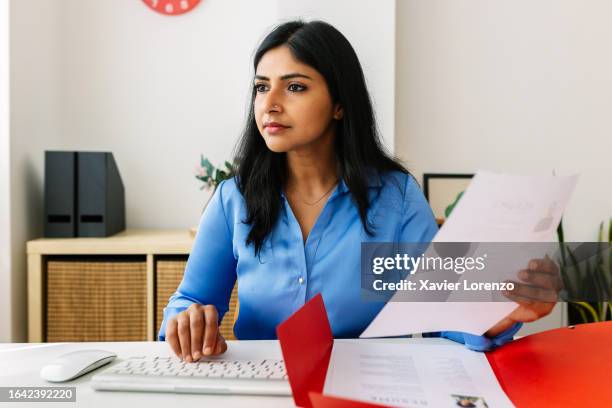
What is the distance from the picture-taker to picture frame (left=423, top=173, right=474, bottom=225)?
255 cm

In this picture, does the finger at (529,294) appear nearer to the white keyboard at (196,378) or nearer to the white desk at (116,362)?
the white desk at (116,362)

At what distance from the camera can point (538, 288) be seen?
0.79 metres

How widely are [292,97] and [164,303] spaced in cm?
129

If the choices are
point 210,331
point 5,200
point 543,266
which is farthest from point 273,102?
point 5,200

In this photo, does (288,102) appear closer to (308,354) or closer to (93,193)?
(308,354)

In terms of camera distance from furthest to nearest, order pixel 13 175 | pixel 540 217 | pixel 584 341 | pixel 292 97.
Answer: pixel 13 175 → pixel 292 97 → pixel 584 341 → pixel 540 217

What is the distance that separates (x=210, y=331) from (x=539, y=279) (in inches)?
20.2

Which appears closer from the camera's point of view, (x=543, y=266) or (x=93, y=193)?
(x=543, y=266)

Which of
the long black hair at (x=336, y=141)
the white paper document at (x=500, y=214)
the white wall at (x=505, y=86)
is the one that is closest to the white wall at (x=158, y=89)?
the white wall at (x=505, y=86)

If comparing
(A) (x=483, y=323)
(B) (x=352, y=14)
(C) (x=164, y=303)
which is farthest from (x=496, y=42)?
(A) (x=483, y=323)

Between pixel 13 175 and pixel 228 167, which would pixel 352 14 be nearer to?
pixel 228 167

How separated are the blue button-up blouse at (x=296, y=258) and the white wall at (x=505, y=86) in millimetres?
1336

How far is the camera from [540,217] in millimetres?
604

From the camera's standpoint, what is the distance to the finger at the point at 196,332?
856 mm
